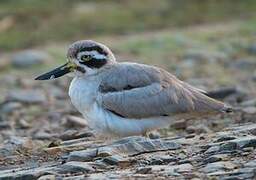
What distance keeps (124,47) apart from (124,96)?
10062 mm

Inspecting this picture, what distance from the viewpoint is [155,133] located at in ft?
36.2

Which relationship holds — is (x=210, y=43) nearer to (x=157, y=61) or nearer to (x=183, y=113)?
(x=157, y=61)

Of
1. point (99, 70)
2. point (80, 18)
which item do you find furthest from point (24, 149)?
point (80, 18)

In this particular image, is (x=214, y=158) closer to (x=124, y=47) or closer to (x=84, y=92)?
(x=84, y=92)

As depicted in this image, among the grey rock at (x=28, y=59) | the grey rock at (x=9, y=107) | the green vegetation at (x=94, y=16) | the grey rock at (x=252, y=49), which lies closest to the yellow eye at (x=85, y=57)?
the grey rock at (x=9, y=107)

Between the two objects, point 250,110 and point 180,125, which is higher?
point 250,110

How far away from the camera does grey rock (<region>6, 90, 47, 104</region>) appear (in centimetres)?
1484

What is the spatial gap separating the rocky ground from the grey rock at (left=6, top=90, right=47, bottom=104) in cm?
2

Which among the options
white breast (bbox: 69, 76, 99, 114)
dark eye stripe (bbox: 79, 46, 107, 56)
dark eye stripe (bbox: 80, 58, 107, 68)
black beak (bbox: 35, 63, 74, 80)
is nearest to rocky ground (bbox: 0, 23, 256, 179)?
white breast (bbox: 69, 76, 99, 114)

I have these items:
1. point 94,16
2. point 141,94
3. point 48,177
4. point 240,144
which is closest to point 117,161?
point 48,177

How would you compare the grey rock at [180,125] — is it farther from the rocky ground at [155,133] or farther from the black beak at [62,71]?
the black beak at [62,71]

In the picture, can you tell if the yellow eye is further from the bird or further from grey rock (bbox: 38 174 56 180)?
grey rock (bbox: 38 174 56 180)

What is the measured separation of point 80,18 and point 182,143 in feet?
45.3

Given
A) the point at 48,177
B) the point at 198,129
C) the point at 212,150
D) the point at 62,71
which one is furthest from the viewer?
the point at 198,129
